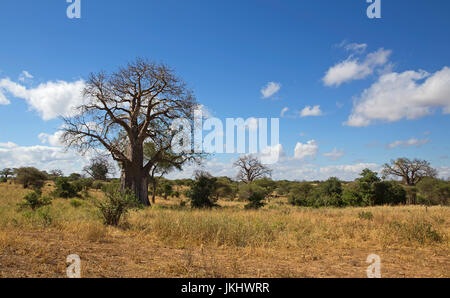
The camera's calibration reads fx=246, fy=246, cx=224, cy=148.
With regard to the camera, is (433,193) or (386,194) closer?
(386,194)

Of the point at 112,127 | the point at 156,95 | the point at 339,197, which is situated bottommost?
the point at 339,197

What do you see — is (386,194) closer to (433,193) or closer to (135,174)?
(433,193)

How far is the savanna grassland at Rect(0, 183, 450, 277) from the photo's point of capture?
4.45m

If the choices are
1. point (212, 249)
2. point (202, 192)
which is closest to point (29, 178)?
point (202, 192)

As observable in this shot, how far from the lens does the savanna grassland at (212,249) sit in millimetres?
4453

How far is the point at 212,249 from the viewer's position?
6.16m

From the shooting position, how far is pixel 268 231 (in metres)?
7.67

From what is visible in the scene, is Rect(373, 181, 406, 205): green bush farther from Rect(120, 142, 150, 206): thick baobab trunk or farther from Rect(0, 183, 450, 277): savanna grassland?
Rect(120, 142, 150, 206): thick baobab trunk

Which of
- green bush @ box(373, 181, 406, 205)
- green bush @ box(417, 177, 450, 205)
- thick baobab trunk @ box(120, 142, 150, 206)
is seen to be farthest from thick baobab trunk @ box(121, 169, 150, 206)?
green bush @ box(417, 177, 450, 205)

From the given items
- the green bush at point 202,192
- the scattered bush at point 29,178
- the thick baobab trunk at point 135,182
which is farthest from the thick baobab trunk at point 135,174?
the scattered bush at point 29,178

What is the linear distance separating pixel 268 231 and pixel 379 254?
2.93 metres
